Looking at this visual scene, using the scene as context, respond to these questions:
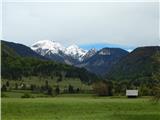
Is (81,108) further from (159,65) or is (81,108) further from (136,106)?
(159,65)

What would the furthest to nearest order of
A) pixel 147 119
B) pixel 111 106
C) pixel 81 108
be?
pixel 111 106, pixel 81 108, pixel 147 119

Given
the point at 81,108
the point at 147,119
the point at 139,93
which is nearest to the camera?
the point at 147,119

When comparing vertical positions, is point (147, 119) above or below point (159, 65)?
below

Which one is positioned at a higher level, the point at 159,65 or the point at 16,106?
the point at 159,65

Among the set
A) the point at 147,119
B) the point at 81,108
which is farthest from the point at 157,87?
the point at 81,108

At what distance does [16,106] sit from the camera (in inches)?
2549

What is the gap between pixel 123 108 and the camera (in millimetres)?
67875

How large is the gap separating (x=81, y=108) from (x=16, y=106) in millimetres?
11055

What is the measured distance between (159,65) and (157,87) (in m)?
5.07

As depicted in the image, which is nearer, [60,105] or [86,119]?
[86,119]

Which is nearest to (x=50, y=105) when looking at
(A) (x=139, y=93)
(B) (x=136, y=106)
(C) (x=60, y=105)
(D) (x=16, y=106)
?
(C) (x=60, y=105)

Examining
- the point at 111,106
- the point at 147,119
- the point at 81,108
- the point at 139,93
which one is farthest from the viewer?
the point at 139,93

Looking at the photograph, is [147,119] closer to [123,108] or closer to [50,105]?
[123,108]

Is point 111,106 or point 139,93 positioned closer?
point 111,106
